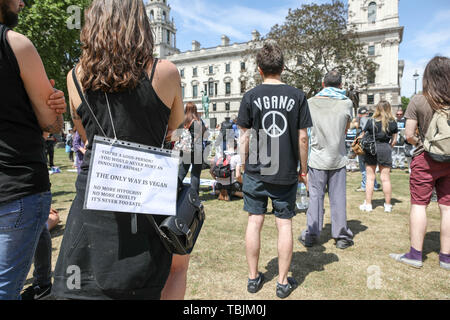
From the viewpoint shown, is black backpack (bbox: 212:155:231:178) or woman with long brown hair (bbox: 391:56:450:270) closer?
woman with long brown hair (bbox: 391:56:450:270)

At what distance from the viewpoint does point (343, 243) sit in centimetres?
375

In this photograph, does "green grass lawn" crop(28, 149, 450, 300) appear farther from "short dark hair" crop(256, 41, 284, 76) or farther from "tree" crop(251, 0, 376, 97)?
"tree" crop(251, 0, 376, 97)

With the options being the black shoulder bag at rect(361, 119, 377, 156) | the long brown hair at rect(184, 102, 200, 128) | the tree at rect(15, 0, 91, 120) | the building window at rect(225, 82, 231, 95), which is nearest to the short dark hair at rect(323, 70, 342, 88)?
the black shoulder bag at rect(361, 119, 377, 156)

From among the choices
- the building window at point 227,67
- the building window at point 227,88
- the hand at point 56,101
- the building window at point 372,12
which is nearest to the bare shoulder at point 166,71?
the hand at point 56,101

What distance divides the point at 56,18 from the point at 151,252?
21.8m

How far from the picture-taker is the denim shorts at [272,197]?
2.66 metres

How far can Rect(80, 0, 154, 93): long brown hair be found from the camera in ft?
4.06

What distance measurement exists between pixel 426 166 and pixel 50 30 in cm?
2248

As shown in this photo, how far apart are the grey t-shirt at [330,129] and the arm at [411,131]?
695 mm

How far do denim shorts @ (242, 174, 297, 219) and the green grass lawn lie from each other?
2.54 ft

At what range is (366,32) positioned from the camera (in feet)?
148

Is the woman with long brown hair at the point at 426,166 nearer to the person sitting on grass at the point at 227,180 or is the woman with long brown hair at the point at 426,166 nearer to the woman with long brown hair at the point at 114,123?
the woman with long brown hair at the point at 114,123

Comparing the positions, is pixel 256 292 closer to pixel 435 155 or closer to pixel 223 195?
pixel 435 155

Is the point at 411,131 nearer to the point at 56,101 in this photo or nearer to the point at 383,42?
the point at 56,101
